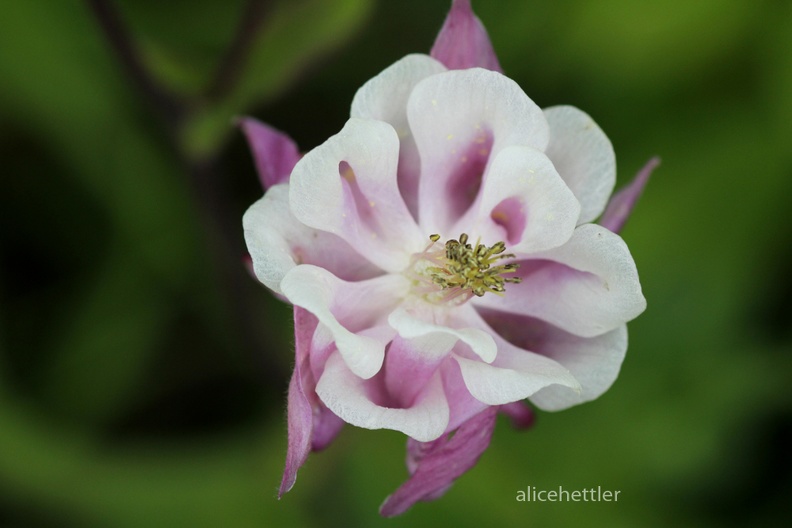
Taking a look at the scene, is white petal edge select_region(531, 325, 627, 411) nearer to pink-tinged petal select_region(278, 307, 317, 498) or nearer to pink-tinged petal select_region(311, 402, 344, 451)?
pink-tinged petal select_region(311, 402, 344, 451)

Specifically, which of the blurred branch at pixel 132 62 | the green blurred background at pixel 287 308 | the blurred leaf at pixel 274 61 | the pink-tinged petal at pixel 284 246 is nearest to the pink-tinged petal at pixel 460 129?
the pink-tinged petal at pixel 284 246

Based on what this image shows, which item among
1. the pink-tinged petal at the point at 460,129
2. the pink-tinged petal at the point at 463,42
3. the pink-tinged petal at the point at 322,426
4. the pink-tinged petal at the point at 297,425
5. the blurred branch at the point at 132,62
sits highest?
the blurred branch at the point at 132,62

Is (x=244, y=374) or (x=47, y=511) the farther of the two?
(x=244, y=374)

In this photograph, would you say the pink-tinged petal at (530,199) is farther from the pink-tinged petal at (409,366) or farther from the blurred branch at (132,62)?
the blurred branch at (132,62)

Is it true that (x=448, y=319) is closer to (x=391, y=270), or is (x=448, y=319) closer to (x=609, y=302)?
(x=391, y=270)

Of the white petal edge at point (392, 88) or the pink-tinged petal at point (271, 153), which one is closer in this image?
the white petal edge at point (392, 88)

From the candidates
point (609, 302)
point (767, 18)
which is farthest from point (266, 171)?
point (767, 18)

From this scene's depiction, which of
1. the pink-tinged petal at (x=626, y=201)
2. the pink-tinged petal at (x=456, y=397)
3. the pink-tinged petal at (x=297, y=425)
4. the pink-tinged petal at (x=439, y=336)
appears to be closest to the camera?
the pink-tinged petal at (x=297, y=425)
